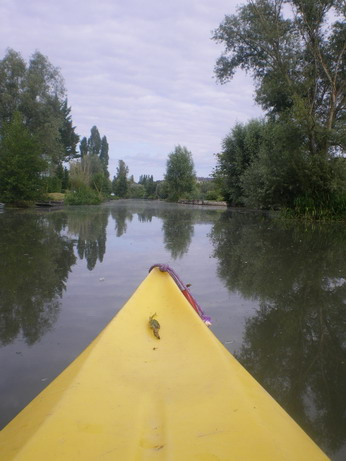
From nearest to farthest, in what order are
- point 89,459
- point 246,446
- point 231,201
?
1. point 89,459
2. point 246,446
3. point 231,201

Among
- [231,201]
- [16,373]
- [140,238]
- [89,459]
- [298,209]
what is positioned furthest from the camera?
[231,201]

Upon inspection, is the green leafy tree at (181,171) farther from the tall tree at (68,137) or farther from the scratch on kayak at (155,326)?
the scratch on kayak at (155,326)

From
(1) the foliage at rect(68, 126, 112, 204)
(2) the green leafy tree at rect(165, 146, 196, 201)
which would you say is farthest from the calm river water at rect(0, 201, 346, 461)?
(2) the green leafy tree at rect(165, 146, 196, 201)

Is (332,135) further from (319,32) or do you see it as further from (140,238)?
(140,238)

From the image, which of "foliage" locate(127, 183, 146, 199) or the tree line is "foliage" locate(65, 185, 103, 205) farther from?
"foliage" locate(127, 183, 146, 199)

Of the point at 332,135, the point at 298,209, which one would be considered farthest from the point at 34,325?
the point at 298,209

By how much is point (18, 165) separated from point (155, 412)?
26.3 metres

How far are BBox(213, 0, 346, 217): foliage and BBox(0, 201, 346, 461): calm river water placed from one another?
9.54 meters

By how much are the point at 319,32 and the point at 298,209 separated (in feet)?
28.4

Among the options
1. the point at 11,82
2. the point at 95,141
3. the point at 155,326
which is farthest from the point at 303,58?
the point at 95,141

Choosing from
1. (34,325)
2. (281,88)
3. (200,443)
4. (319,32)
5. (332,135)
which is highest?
(319,32)

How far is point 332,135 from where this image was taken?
18.3 m

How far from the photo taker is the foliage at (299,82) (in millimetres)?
18656

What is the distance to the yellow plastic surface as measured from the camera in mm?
1697
